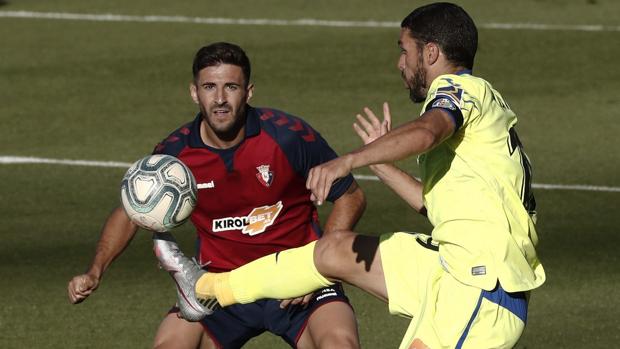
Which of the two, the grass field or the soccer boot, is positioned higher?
the soccer boot

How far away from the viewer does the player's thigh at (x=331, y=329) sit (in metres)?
8.51

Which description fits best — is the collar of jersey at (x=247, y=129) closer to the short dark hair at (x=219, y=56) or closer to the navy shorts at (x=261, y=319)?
the short dark hair at (x=219, y=56)

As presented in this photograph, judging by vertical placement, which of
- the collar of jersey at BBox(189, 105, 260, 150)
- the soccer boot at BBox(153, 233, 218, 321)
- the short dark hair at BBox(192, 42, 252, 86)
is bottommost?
the soccer boot at BBox(153, 233, 218, 321)

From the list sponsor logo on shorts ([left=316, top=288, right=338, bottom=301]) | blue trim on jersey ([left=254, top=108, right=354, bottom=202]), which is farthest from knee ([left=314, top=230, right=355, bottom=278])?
blue trim on jersey ([left=254, top=108, right=354, bottom=202])

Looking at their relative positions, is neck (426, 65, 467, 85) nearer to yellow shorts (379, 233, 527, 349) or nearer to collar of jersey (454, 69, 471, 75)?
collar of jersey (454, 69, 471, 75)

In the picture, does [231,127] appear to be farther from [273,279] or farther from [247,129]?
[273,279]

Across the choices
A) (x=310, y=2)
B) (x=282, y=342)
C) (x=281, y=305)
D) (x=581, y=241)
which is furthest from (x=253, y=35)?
(x=281, y=305)

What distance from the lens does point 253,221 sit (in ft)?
30.0

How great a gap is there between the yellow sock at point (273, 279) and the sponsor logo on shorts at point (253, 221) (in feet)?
2.24

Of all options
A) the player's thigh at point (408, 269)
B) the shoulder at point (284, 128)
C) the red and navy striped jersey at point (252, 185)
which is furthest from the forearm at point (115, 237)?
the player's thigh at point (408, 269)

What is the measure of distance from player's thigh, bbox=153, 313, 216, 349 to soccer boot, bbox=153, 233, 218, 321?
1.01 ft

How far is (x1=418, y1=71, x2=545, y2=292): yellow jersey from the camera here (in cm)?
742

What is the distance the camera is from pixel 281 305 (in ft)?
28.8

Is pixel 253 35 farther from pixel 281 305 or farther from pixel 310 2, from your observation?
pixel 281 305
